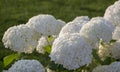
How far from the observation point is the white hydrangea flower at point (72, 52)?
248 cm

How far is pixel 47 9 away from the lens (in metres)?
A: 7.89

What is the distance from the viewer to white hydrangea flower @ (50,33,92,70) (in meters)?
2.48

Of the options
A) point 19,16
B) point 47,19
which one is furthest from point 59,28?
point 19,16

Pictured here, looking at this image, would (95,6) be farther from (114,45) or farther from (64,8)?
(114,45)

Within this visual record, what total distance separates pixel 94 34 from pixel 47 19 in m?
0.45

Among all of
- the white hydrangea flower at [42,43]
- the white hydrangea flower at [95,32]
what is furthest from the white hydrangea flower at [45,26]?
the white hydrangea flower at [95,32]

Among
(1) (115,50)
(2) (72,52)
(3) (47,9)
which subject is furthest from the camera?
(3) (47,9)

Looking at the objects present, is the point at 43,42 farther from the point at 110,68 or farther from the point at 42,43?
the point at 110,68

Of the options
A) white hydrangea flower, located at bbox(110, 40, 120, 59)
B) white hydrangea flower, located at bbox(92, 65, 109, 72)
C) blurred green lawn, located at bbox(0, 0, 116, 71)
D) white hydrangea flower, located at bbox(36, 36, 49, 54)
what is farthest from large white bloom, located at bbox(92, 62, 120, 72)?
blurred green lawn, located at bbox(0, 0, 116, 71)

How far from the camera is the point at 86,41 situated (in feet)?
8.57

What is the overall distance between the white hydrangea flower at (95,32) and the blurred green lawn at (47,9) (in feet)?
13.8

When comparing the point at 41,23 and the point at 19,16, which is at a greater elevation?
the point at 41,23

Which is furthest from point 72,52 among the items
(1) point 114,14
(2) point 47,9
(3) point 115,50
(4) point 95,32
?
(2) point 47,9

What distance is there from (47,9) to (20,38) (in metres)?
5.05
